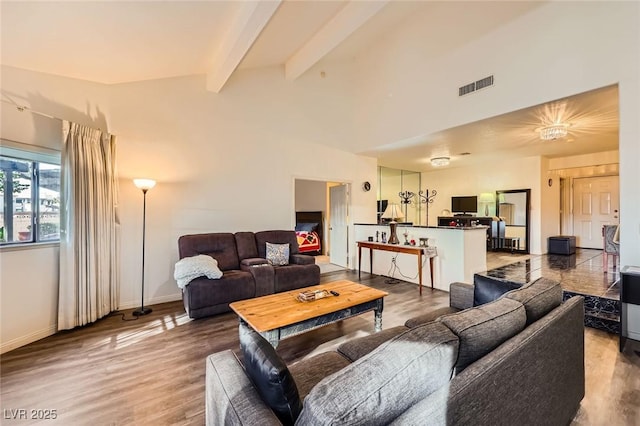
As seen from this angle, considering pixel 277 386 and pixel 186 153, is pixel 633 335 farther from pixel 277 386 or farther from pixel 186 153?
pixel 186 153

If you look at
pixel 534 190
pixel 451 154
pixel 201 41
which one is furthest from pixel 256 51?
pixel 534 190

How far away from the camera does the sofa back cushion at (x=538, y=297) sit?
1.39m

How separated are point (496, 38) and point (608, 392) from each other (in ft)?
13.5

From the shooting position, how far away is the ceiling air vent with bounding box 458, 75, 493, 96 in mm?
3807

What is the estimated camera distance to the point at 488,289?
7.05ft

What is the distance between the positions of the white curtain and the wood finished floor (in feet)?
0.88

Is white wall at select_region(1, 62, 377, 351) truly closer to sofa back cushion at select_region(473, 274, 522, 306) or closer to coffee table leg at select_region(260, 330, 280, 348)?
coffee table leg at select_region(260, 330, 280, 348)

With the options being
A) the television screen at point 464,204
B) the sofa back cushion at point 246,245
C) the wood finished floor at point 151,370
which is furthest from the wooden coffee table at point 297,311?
the television screen at point 464,204

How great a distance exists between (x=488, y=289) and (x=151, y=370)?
9.07 ft

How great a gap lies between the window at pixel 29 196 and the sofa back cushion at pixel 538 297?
419 centimetres

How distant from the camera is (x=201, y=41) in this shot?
125 inches

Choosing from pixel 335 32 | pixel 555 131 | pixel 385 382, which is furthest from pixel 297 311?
pixel 555 131

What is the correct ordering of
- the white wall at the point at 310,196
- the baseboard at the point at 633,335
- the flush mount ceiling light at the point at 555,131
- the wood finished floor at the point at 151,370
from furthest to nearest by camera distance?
the white wall at the point at 310,196 → the flush mount ceiling light at the point at 555,131 → the baseboard at the point at 633,335 → the wood finished floor at the point at 151,370

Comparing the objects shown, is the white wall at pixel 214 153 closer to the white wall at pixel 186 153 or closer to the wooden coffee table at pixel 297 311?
the white wall at pixel 186 153
